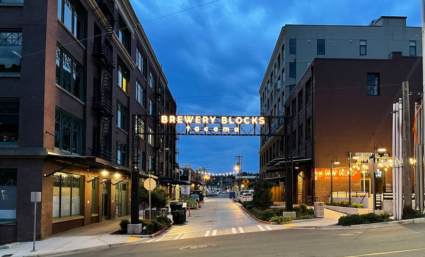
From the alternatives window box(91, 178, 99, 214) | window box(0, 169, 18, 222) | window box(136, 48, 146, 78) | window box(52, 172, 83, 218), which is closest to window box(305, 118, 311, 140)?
window box(136, 48, 146, 78)

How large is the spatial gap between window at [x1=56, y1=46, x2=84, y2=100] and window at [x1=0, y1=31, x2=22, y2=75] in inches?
83.3

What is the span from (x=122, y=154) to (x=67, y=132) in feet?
42.4

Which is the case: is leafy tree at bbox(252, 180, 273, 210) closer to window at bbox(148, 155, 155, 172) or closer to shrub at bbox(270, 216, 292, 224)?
shrub at bbox(270, 216, 292, 224)

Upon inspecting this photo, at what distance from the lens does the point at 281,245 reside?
1462cm

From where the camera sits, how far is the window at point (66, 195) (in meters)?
21.4

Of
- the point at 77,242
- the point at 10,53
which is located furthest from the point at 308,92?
the point at 77,242

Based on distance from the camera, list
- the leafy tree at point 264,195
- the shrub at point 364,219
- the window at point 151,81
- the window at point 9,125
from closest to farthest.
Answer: the window at point 9,125 < the shrub at point 364,219 < the leafy tree at point 264,195 < the window at point 151,81

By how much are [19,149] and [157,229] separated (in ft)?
26.9

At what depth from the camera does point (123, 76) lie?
36.2 meters

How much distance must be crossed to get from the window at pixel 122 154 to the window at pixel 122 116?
1624mm

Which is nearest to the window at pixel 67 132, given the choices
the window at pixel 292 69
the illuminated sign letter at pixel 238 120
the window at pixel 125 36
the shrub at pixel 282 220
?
the illuminated sign letter at pixel 238 120

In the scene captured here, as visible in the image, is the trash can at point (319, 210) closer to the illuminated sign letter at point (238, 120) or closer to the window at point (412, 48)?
the illuminated sign letter at point (238, 120)

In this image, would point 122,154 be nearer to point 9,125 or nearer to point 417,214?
point 9,125

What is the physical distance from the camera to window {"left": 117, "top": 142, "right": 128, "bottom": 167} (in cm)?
3426
